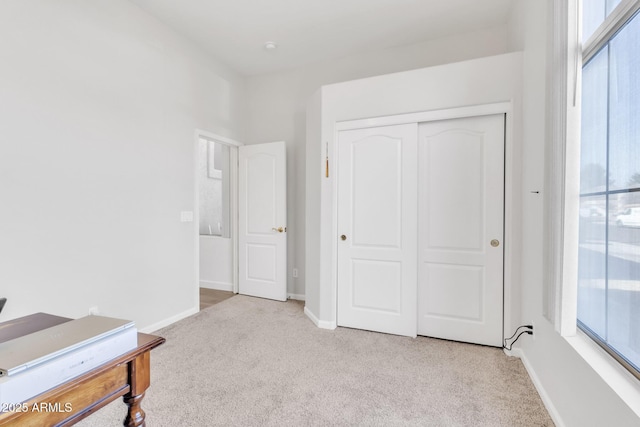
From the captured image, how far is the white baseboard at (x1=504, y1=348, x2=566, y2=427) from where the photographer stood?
168 centimetres

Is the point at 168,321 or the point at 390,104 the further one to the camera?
the point at 168,321

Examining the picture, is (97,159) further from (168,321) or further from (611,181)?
(611,181)

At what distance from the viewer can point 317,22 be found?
10.2 feet

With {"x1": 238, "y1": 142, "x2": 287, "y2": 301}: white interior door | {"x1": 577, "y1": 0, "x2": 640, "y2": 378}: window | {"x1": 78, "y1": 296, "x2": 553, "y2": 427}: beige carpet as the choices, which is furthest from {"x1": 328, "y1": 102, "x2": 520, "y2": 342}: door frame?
{"x1": 238, "y1": 142, "x2": 287, "y2": 301}: white interior door

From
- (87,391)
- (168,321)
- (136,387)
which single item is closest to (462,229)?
(136,387)

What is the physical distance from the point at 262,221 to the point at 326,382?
7.82 ft

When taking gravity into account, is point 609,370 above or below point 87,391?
below

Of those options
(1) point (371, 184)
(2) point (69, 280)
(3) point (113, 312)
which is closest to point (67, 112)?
(2) point (69, 280)

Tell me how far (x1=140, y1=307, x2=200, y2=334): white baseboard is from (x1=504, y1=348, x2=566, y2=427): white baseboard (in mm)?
3057

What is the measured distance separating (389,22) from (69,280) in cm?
360

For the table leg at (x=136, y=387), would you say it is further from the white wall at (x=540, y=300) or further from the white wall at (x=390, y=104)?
the white wall at (x=390, y=104)

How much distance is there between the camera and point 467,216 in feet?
8.84

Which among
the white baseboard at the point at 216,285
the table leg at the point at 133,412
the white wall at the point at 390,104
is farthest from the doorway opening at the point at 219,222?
the table leg at the point at 133,412

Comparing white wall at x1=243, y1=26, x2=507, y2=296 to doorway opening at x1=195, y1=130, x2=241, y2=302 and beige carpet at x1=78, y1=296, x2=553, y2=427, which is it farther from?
beige carpet at x1=78, y1=296, x2=553, y2=427
